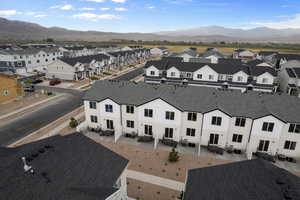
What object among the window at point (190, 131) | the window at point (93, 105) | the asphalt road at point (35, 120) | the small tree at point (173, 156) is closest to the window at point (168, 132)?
the window at point (190, 131)

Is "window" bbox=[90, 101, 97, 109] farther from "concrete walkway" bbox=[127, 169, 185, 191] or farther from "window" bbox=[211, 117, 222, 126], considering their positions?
"window" bbox=[211, 117, 222, 126]

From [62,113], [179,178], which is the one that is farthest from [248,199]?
[62,113]

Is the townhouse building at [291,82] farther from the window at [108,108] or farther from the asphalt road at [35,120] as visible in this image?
the asphalt road at [35,120]

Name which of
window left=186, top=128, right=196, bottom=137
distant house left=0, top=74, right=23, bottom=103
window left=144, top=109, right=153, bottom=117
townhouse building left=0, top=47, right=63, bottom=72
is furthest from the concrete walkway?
townhouse building left=0, top=47, right=63, bottom=72

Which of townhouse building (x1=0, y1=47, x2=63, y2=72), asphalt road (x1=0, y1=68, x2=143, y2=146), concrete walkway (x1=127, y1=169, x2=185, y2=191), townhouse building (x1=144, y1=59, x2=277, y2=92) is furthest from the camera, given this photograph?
townhouse building (x1=0, y1=47, x2=63, y2=72)

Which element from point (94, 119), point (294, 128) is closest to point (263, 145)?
point (294, 128)

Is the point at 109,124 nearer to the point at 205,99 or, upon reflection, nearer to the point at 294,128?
the point at 205,99
